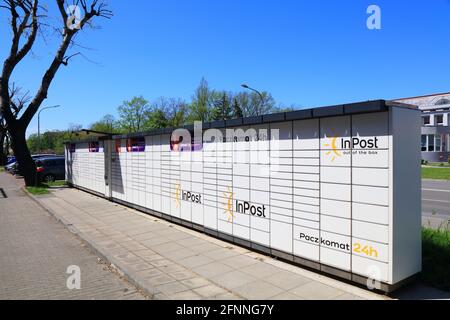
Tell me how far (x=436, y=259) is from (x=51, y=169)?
24.6 meters

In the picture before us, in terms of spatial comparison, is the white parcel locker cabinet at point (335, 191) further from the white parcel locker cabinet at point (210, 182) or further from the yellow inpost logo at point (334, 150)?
the white parcel locker cabinet at point (210, 182)

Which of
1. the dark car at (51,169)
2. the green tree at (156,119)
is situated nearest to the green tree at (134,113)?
the green tree at (156,119)

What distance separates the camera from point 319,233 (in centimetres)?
522

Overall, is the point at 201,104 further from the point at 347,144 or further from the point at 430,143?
the point at 347,144

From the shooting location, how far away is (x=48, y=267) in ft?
20.4

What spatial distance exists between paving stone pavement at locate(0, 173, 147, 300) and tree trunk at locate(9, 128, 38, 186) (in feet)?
38.0

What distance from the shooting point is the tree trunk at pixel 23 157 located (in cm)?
2098

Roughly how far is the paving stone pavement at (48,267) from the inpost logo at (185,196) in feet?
7.75

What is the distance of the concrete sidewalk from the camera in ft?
15.3

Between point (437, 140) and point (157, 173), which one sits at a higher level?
point (437, 140)

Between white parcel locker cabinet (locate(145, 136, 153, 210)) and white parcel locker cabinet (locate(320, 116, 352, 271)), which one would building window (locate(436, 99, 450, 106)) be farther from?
white parcel locker cabinet (locate(320, 116, 352, 271))

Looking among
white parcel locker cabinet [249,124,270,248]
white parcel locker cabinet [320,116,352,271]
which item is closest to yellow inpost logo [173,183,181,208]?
white parcel locker cabinet [249,124,270,248]

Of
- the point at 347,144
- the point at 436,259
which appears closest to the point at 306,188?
the point at 347,144
